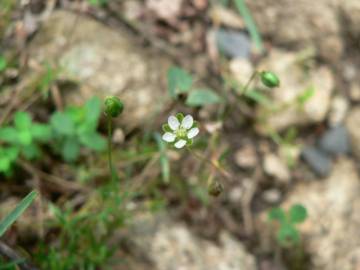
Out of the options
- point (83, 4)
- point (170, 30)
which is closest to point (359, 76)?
point (170, 30)

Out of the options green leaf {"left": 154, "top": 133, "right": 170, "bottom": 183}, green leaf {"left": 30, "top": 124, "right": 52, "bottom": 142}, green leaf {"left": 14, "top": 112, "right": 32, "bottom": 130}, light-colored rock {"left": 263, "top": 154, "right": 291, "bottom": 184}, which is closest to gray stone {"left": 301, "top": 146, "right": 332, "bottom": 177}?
light-colored rock {"left": 263, "top": 154, "right": 291, "bottom": 184}

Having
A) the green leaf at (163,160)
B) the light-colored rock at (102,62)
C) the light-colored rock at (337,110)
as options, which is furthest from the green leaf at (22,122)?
the light-colored rock at (337,110)

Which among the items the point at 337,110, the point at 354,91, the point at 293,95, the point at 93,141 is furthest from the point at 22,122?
the point at 354,91

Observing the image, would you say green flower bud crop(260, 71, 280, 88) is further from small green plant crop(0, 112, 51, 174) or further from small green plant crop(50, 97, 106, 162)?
small green plant crop(0, 112, 51, 174)

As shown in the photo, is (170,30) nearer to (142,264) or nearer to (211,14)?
(211,14)

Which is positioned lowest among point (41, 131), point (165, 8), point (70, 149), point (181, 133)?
point (70, 149)

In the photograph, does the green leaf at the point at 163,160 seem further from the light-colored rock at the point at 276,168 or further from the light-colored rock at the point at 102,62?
the light-colored rock at the point at 276,168

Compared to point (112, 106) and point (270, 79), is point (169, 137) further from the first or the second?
point (270, 79)
